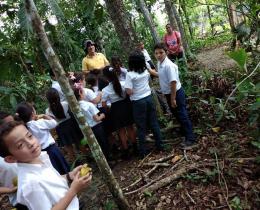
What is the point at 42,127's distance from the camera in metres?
4.13

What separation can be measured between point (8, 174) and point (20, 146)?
3.77 feet

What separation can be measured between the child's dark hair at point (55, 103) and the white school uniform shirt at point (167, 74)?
1643 millimetres

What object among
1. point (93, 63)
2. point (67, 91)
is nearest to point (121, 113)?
point (93, 63)

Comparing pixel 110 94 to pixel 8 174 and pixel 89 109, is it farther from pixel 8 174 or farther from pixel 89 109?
pixel 8 174

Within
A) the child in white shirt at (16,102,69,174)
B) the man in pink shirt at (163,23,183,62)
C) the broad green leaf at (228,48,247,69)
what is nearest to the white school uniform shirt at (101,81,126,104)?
the child in white shirt at (16,102,69,174)

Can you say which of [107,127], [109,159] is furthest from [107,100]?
[109,159]

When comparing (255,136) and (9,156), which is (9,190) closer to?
(9,156)

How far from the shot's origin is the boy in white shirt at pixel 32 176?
1949 mm

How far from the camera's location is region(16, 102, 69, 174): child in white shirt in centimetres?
397

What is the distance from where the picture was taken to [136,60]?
477 cm

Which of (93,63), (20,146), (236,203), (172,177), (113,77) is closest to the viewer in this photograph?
(20,146)

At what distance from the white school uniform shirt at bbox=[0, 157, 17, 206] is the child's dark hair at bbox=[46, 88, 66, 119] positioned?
1796mm

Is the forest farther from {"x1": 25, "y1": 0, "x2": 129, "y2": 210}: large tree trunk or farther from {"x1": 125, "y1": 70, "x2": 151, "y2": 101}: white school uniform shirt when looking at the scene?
{"x1": 125, "y1": 70, "x2": 151, "y2": 101}: white school uniform shirt

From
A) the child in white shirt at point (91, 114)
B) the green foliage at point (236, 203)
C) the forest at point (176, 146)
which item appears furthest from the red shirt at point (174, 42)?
A: the green foliage at point (236, 203)
